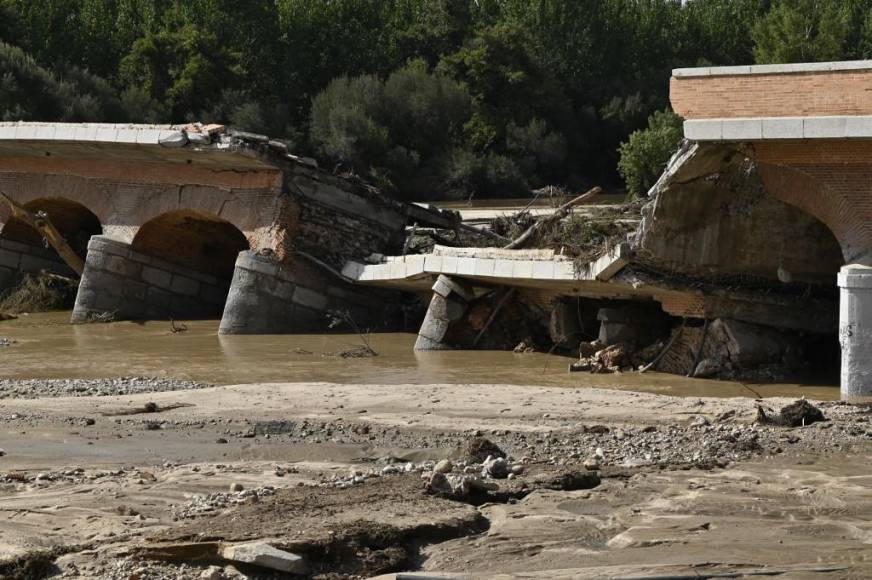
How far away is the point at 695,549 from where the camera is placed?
26.2 feet

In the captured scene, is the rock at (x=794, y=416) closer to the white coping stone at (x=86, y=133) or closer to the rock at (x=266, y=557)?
the rock at (x=266, y=557)

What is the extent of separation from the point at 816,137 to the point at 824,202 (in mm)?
924

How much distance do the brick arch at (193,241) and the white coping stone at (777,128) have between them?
9472mm

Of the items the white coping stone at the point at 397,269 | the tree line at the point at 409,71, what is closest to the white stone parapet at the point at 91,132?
the white coping stone at the point at 397,269

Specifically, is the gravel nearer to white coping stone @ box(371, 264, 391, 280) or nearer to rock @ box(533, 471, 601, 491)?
white coping stone @ box(371, 264, 391, 280)

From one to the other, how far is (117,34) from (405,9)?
1136 cm

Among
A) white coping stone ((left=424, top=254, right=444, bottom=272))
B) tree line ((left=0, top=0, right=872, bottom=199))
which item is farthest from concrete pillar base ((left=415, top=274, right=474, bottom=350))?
tree line ((left=0, top=0, right=872, bottom=199))

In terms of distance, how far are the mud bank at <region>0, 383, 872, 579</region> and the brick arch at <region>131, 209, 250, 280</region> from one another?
9.56 m

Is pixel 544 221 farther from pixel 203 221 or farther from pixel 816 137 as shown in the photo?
pixel 203 221

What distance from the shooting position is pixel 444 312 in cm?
1844

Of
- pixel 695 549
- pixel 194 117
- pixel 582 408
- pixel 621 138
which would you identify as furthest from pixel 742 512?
pixel 621 138

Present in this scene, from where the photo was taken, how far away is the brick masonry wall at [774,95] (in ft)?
45.6

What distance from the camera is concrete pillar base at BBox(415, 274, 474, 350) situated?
18422 millimetres

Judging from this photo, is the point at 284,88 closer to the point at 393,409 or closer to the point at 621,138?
the point at 621,138
